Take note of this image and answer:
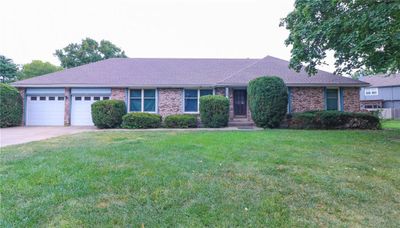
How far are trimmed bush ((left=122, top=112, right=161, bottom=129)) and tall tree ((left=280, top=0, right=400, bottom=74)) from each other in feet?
26.8

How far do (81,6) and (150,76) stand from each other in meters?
5.79

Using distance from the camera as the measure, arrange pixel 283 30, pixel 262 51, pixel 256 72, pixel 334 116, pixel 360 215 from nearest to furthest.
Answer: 1. pixel 360 215
2. pixel 283 30
3. pixel 334 116
4. pixel 256 72
5. pixel 262 51

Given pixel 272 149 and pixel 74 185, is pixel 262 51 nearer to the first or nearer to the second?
pixel 272 149

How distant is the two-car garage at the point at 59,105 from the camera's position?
670 inches

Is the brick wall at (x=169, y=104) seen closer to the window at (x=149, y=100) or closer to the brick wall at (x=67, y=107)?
the window at (x=149, y=100)

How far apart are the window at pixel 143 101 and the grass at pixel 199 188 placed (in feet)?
33.8

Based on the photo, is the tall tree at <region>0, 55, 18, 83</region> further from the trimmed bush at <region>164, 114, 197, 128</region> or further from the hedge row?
the trimmed bush at <region>164, 114, 197, 128</region>

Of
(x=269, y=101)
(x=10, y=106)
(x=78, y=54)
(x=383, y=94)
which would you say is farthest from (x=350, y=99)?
(x=78, y=54)

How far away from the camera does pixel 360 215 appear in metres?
3.30

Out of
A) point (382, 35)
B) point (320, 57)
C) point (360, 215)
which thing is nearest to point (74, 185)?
point (360, 215)

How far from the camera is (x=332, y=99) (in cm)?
1666

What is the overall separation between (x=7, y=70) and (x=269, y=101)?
109 feet

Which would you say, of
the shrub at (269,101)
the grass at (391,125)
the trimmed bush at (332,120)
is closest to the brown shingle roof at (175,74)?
the shrub at (269,101)

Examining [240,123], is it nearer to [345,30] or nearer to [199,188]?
[345,30]
